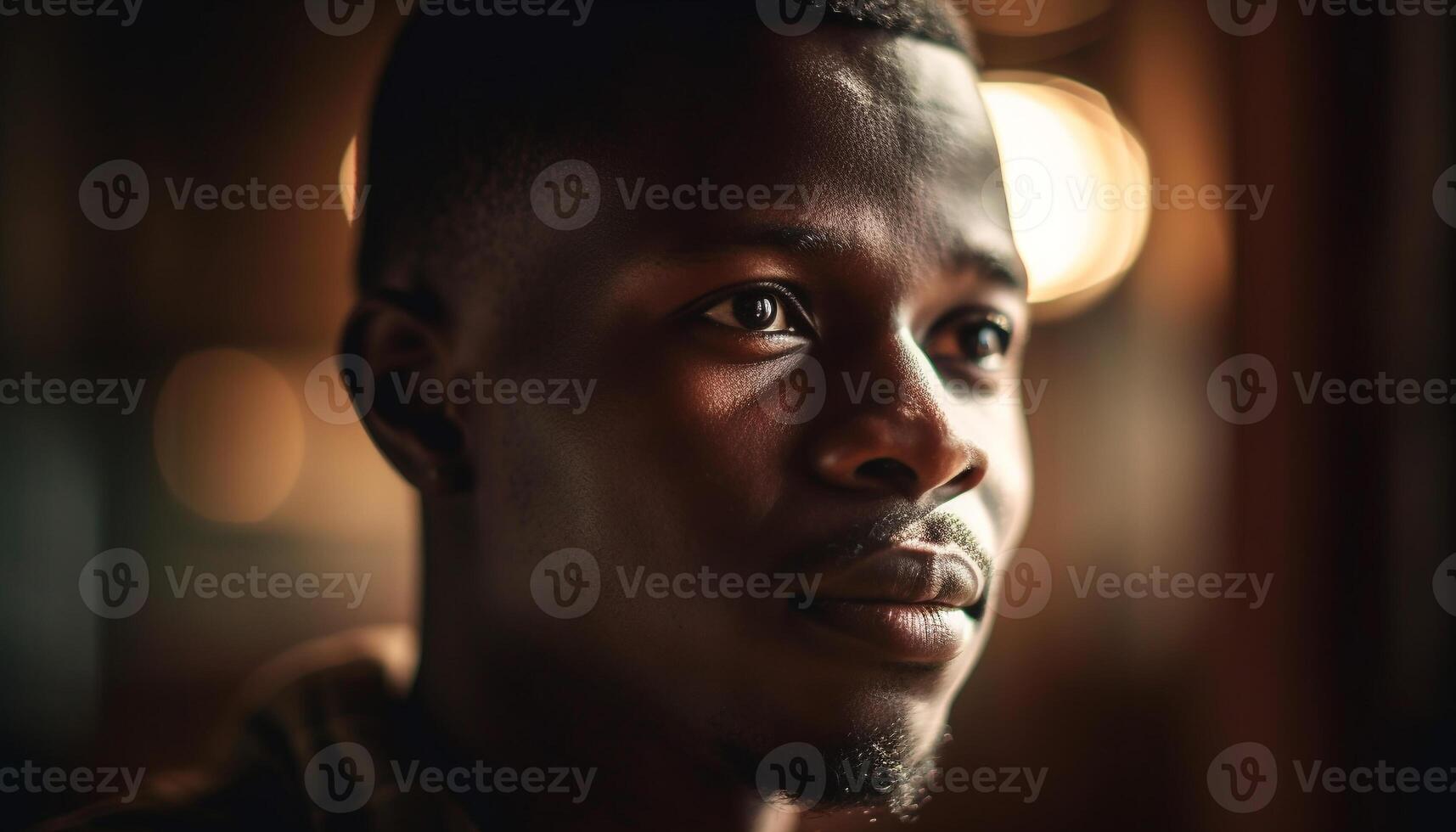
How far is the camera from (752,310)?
70 cm

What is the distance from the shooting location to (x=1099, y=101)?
6.79 ft

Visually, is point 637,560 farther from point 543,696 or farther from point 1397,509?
point 1397,509

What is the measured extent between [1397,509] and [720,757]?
4.22 ft

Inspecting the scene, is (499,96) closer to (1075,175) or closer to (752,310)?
(752,310)

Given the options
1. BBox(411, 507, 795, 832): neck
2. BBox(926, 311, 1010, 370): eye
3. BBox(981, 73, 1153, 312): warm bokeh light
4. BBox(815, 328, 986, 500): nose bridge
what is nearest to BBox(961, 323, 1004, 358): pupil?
BBox(926, 311, 1010, 370): eye

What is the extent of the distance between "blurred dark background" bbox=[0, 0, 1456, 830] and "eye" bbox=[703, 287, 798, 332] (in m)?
0.44

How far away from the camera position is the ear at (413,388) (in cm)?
80

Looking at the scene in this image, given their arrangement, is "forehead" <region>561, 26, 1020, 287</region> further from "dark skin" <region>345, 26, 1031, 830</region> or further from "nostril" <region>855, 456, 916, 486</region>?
"nostril" <region>855, 456, 916, 486</region>

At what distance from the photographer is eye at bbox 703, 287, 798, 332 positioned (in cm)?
70

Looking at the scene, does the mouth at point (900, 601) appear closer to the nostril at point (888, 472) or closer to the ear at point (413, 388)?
the nostril at point (888, 472)

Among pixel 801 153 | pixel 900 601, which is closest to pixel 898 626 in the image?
pixel 900 601

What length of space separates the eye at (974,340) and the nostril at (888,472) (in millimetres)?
114

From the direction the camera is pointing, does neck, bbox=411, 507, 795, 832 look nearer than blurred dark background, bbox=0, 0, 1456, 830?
Yes

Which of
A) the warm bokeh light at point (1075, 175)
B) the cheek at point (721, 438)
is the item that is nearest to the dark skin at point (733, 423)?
the cheek at point (721, 438)
